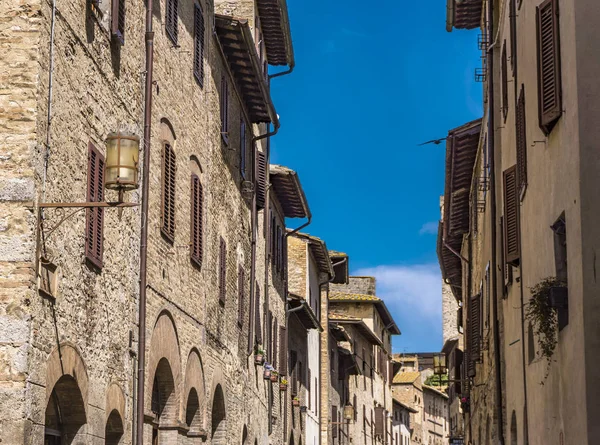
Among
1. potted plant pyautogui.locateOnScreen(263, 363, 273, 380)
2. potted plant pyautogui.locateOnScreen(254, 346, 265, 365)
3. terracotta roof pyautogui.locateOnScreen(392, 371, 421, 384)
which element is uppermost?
terracotta roof pyautogui.locateOnScreen(392, 371, 421, 384)

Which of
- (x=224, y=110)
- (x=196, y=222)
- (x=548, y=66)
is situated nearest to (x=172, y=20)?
(x=196, y=222)

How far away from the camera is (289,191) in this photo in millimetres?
30328

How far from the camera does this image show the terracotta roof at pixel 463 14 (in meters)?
24.6

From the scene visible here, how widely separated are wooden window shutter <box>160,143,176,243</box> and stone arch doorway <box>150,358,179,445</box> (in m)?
1.98

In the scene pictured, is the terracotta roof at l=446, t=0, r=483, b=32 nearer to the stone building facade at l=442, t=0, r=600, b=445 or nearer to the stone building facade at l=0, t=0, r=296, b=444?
the stone building facade at l=442, t=0, r=600, b=445

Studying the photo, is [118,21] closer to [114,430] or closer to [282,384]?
[114,430]

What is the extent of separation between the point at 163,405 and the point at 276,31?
13404 millimetres

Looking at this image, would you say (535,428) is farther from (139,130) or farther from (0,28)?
(0,28)

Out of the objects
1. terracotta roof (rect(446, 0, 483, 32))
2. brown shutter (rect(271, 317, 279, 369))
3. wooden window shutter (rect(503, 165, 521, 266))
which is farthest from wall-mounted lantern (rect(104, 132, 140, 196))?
brown shutter (rect(271, 317, 279, 369))

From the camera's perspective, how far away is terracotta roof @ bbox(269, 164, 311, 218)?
2912cm

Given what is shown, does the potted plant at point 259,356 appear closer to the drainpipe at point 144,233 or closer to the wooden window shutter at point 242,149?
the wooden window shutter at point 242,149

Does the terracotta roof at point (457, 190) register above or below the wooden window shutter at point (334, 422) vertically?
above

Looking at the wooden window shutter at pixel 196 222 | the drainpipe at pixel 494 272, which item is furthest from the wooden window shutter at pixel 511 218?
the wooden window shutter at pixel 196 222

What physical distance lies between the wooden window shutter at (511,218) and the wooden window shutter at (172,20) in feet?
18.0
